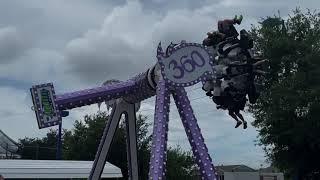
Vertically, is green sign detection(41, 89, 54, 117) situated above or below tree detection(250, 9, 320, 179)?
below

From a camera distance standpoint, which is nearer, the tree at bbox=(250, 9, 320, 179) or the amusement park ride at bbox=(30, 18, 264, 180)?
the amusement park ride at bbox=(30, 18, 264, 180)

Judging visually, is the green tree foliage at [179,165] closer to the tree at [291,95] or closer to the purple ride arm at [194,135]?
the tree at [291,95]

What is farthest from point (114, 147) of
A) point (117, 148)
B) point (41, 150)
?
point (41, 150)

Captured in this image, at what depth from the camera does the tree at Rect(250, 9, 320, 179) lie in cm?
3094

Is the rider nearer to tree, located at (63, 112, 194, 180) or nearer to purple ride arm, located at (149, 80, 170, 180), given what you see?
purple ride arm, located at (149, 80, 170, 180)

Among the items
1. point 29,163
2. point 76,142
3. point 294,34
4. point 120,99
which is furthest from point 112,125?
point 76,142

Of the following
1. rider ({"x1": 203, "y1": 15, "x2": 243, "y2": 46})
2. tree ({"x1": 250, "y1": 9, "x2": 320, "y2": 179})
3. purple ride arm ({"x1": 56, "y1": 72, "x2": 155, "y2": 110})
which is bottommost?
purple ride arm ({"x1": 56, "y1": 72, "x2": 155, "y2": 110})

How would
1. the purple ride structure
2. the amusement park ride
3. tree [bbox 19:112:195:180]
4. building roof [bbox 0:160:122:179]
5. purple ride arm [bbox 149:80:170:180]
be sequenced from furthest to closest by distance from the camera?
tree [bbox 19:112:195:180]
building roof [bbox 0:160:122:179]
the purple ride structure
the amusement park ride
purple ride arm [bbox 149:80:170:180]

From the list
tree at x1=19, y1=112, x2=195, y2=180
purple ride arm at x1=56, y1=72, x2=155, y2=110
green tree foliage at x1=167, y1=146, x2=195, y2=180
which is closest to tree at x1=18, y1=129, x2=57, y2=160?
tree at x1=19, y1=112, x2=195, y2=180

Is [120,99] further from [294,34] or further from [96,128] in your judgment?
[96,128]

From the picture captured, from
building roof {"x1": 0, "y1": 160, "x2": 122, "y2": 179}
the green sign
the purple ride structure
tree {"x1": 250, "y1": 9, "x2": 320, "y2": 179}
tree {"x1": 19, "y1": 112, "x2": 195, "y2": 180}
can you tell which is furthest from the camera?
tree {"x1": 19, "y1": 112, "x2": 195, "y2": 180}

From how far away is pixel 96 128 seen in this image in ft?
144

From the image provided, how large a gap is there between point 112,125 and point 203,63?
462cm

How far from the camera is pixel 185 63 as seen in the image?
53.5ft
